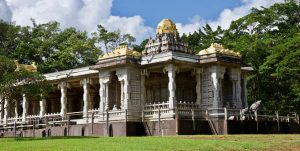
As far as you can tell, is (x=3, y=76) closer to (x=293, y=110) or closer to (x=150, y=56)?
(x=150, y=56)

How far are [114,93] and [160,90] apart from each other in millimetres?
3599

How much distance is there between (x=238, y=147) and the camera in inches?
817

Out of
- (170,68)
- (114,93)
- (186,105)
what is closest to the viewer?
(170,68)

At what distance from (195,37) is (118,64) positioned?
93.4 feet

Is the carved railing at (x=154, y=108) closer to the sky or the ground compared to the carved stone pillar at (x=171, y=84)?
closer to the ground

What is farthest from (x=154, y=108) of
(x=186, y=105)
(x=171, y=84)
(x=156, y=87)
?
(x=156, y=87)

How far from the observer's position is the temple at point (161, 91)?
33.2 m

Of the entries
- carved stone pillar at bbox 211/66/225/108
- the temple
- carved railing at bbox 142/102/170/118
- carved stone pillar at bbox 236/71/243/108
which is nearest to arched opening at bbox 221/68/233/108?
the temple

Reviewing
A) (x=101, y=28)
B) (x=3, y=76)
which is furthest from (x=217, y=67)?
(x=101, y=28)

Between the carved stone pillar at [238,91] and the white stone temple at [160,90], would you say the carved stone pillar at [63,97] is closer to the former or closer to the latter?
the white stone temple at [160,90]

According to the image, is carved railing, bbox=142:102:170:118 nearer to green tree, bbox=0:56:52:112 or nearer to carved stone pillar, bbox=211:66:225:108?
carved stone pillar, bbox=211:66:225:108

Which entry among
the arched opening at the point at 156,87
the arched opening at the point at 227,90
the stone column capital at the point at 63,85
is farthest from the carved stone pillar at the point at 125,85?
the stone column capital at the point at 63,85

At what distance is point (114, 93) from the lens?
124 feet

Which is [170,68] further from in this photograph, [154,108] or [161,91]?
[161,91]
